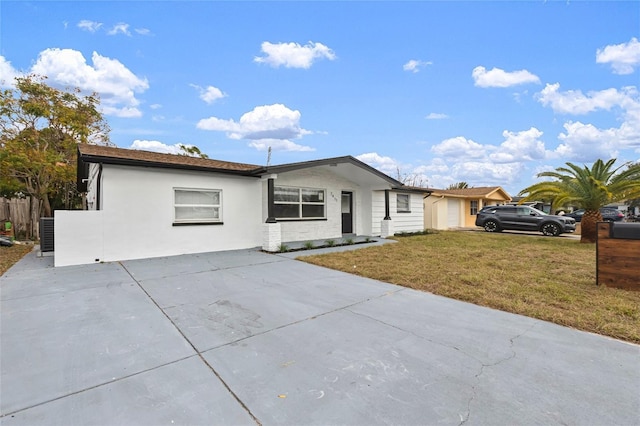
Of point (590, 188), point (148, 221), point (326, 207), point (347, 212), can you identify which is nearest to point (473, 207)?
point (590, 188)

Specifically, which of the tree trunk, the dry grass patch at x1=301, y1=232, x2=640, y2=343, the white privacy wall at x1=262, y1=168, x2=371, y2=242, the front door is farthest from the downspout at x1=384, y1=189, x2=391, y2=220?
the tree trunk

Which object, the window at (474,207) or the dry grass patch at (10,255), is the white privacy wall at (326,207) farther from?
the window at (474,207)

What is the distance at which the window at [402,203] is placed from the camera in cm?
1571

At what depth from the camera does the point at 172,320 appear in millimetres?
3809

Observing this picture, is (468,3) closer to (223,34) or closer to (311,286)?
(223,34)

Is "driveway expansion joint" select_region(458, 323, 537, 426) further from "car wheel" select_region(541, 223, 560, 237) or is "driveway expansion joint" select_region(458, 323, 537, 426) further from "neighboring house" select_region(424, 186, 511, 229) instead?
"car wheel" select_region(541, 223, 560, 237)

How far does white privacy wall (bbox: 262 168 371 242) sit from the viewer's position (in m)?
11.6

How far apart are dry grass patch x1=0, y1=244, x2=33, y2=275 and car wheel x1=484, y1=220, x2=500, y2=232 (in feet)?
69.8

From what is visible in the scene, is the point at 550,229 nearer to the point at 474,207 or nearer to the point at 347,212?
the point at 474,207

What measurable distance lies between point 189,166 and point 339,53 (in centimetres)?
834

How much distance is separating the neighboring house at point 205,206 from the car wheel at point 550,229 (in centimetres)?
924

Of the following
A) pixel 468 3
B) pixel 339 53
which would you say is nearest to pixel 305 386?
pixel 468 3

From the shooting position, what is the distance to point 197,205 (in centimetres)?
929

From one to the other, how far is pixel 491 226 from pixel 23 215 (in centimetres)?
2629
